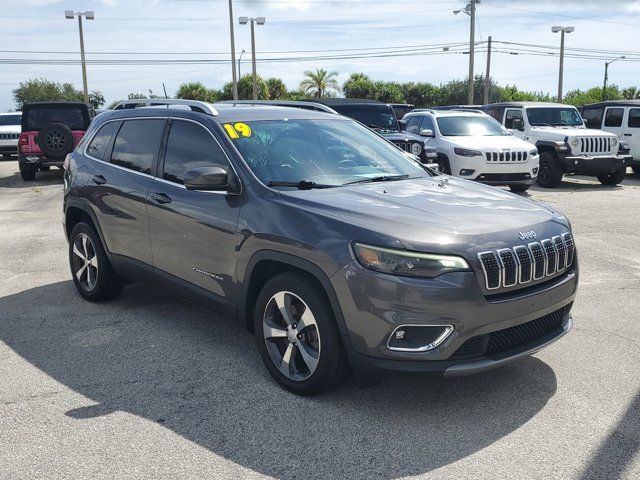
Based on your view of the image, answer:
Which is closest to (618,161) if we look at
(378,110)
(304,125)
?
(378,110)

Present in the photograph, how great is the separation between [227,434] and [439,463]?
1.11 m

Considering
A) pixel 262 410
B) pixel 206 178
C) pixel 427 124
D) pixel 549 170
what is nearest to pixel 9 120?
pixel 427 124

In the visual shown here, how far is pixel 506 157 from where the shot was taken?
12.7 m

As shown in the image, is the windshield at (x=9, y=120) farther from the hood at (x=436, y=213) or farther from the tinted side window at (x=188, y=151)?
the hood at (x=436, y=213)

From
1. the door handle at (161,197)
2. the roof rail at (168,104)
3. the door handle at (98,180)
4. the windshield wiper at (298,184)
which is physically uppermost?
the roof rail at (168,104)

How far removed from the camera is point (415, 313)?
334cm

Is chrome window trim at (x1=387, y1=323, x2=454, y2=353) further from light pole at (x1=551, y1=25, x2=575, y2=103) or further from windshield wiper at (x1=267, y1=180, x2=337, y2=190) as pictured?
light pole at (x1=551, y1=25, x2=575, y2=103)

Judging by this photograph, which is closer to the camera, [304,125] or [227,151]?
[227,151]

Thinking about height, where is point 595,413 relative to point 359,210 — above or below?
below

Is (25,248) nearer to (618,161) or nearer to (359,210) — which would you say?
(359,210)

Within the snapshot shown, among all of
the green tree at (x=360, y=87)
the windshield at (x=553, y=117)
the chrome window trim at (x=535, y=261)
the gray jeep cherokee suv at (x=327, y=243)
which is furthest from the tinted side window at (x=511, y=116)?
the green tree at (x=360, y=87)

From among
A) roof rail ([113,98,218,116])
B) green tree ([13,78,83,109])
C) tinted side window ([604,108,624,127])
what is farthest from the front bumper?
green tree ([13,78,83,109])

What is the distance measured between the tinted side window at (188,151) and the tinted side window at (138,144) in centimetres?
20

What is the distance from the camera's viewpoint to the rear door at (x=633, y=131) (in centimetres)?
1614
